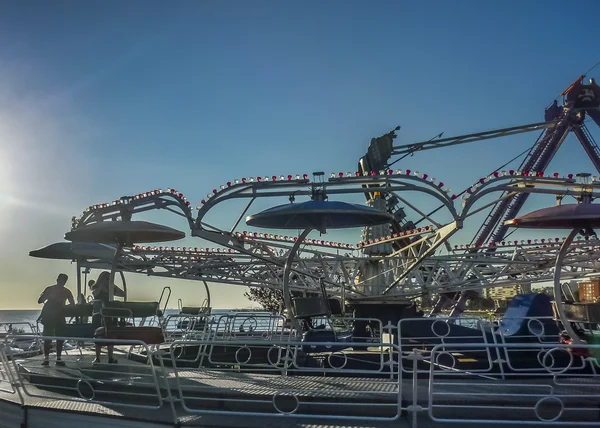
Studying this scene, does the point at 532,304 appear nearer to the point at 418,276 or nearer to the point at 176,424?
the point at 176,424

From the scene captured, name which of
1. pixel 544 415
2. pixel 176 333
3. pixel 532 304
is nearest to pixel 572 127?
pixel 532 304

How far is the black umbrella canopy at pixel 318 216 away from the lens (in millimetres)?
7750

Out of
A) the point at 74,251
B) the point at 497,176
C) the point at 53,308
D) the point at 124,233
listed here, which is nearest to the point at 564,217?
the point at 497,176

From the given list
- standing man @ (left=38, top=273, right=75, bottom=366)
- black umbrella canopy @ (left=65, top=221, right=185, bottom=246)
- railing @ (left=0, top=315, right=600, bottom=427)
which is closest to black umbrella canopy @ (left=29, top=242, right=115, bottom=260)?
standing man @ (left=38, top=273, right=75, bottom=366)

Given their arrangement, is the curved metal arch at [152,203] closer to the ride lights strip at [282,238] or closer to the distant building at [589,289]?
the ride lights strip at [282,238]

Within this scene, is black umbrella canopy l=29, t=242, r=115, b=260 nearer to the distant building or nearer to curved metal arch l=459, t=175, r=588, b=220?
curved metal arch l=459, t=175, r=588, b=220

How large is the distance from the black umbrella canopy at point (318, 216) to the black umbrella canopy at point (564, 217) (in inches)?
80.9

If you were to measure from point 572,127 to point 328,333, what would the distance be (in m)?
23.2

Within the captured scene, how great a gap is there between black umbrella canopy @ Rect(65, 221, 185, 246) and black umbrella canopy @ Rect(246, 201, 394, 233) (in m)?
1.59

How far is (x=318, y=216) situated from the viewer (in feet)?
27.4

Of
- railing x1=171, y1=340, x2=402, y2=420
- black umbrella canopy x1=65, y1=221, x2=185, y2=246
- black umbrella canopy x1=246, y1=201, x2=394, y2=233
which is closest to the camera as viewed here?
railing x1=171, y1=340, x2=402, y2=420

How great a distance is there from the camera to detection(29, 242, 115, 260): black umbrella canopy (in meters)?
13.9

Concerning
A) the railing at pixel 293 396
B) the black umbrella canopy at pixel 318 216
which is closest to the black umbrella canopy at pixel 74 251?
the black umbrella canopy at pixel 318 216

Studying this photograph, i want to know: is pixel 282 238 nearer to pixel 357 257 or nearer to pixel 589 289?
pixel 357 257
